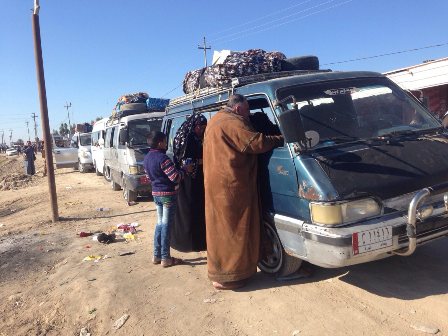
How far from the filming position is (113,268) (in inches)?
221

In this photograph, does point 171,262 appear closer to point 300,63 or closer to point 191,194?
point 191,194

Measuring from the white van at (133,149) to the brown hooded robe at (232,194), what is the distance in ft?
19.0

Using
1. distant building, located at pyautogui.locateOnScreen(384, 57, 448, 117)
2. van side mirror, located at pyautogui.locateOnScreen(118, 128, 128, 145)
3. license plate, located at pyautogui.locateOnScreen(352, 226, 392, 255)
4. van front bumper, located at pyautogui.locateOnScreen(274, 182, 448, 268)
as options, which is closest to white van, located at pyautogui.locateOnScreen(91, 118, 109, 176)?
Result: van side mirror, located at pyautogui.locateOnScreen(118, 128, 128, 145)

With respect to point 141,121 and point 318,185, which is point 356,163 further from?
point 141,121

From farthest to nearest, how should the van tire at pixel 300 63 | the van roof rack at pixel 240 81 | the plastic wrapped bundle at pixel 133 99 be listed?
the plastic wrapped bundle at pixel 133 99, the van tire at pixel 300 63, the van roof rack at pixel 240 81

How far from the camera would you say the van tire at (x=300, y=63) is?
5719mm

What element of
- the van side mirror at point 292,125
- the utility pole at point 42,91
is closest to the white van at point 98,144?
the utility pole at point 42,91

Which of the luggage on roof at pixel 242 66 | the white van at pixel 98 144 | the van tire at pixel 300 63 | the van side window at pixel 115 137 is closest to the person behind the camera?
the luggage on roof at pixel 242 66

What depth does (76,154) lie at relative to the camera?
896 inches

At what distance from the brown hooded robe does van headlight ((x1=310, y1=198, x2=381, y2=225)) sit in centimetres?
77

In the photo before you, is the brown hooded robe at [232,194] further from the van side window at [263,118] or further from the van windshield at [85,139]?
the van windshield at [85,139]

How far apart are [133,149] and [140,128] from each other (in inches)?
33.8

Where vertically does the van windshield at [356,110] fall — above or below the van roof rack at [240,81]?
below

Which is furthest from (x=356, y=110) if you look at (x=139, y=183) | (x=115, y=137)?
(x=115, y=137)
